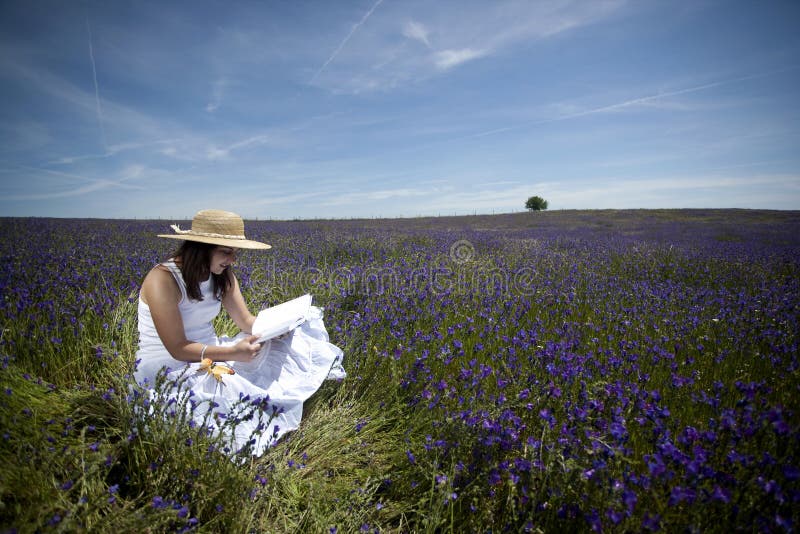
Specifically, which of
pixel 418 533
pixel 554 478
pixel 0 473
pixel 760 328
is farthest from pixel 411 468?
pixel 760 328

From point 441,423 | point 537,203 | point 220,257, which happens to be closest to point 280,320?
point 220,257

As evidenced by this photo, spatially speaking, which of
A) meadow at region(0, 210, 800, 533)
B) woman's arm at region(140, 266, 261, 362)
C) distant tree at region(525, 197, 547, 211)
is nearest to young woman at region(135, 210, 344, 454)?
woman's arm at region(140, 266, 261, 362)

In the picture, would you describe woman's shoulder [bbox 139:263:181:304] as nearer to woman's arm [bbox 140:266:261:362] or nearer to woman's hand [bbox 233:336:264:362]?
woman's arm [bbox 140:266:261:362]

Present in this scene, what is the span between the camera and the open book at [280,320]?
2047 mm

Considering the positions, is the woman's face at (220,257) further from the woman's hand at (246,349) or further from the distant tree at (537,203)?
the distant tree at (537,203)

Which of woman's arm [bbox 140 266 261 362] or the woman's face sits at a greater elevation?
the woman's face

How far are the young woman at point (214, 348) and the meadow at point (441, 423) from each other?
0.16 meters

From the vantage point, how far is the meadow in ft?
4.06

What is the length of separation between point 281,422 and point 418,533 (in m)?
0.89

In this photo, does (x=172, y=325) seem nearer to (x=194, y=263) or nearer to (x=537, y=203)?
(x=194, y=263)

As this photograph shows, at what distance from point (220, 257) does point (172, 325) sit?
451mm

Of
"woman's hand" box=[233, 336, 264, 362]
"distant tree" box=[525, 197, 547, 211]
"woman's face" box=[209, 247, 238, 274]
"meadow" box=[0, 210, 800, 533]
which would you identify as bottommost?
"meadow" box=[0, 210, 800, 533]

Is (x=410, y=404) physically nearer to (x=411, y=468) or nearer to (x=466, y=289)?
(x=411, y=468)

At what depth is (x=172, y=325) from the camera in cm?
189
